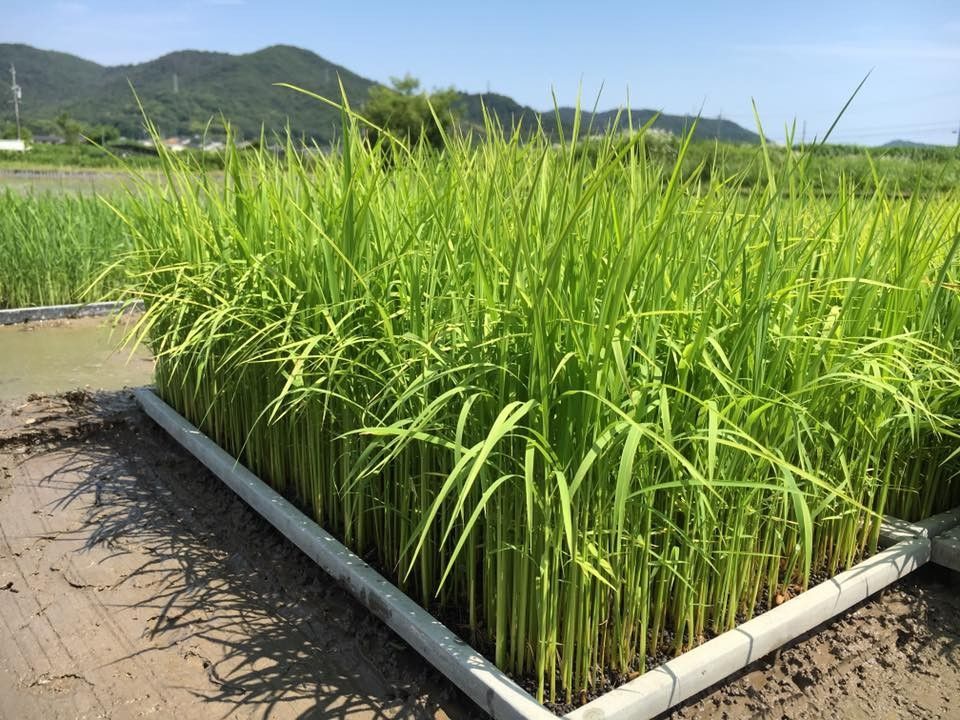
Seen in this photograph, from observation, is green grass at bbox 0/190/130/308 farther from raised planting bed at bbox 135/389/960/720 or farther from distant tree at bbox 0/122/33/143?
distant tree at bbox 0/122/33/143

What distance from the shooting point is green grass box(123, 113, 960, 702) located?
5.18 feet

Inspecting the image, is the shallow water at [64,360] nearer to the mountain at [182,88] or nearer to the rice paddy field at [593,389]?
the rice paddy field at [593,389]

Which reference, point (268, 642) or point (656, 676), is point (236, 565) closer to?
point (268, 642)

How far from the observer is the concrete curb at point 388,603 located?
1.62 meters

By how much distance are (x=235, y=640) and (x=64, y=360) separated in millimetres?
3843

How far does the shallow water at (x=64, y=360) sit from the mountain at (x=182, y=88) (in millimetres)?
82378

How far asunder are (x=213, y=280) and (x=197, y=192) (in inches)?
29.5

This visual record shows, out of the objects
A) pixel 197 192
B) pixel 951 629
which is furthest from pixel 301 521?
pixel 951 629

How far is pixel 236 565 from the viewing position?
2436 millimetres

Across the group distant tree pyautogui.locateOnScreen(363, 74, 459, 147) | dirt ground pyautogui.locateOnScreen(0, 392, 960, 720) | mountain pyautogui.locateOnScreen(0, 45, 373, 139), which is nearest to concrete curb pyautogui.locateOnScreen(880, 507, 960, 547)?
dirt ground pyautogui.locateOnScreen(0, 392, 960, 720)

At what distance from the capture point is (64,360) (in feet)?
16.8

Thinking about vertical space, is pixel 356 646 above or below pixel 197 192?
below

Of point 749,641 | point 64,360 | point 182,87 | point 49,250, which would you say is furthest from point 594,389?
point 182,87

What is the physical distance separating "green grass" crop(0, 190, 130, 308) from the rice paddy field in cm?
411
